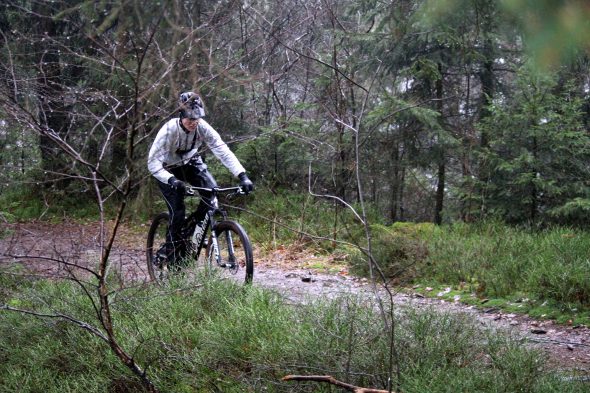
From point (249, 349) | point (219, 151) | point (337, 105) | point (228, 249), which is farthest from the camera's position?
point (337, 105)

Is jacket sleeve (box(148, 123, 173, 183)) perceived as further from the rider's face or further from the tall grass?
the tall grass

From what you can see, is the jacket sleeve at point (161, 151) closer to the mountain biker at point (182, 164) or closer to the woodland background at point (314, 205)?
the mountain biker at point (182, 164)

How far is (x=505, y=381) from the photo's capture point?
3.43m

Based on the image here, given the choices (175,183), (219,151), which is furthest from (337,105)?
(175,183)

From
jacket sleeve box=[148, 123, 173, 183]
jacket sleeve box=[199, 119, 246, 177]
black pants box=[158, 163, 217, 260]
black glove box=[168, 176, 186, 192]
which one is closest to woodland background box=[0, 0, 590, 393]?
jacket sleeve box=[148, 123, 173, 183]

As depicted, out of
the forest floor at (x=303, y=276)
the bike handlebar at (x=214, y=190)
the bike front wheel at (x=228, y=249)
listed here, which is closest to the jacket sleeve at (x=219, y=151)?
the bike handlebar at (x=214, y=190)

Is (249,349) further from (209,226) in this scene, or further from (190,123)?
(190,123)

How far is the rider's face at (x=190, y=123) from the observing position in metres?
6.05

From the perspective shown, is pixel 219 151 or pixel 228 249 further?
pixel 219 151

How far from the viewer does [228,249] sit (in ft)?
20.6

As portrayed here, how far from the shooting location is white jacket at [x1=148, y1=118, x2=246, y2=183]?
588cm

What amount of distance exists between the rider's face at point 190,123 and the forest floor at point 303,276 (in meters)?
1.38

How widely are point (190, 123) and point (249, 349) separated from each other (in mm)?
2610

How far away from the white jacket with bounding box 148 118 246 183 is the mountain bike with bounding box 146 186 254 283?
1.04 ft
